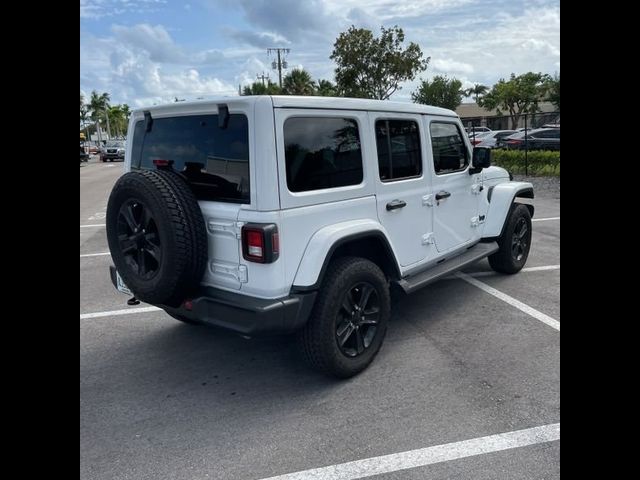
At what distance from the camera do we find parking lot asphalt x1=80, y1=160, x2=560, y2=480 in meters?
2.66

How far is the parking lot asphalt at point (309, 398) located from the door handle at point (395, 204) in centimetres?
114

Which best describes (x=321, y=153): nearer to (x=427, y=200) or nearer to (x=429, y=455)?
(x=427, y=200)

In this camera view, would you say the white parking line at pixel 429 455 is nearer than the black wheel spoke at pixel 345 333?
Yes

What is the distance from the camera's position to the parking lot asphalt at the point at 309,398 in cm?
266

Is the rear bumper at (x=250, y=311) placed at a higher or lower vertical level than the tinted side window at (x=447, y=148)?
lower

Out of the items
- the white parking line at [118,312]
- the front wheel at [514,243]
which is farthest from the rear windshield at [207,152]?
the front wheel at [514,243]

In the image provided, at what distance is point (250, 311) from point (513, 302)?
3070 mm

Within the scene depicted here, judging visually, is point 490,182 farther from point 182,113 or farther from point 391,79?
point 391,79

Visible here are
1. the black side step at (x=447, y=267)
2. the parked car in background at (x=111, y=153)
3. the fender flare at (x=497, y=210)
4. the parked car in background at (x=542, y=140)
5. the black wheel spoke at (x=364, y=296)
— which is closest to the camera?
the black wheel spoke at (x=364, y=296)

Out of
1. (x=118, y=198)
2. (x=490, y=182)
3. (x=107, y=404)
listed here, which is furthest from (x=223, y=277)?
(x=490, y=182)

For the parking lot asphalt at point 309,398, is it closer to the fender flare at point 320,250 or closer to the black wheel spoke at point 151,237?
the fender flare at point 320,250

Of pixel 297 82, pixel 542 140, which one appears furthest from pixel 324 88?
pixel 542 140
